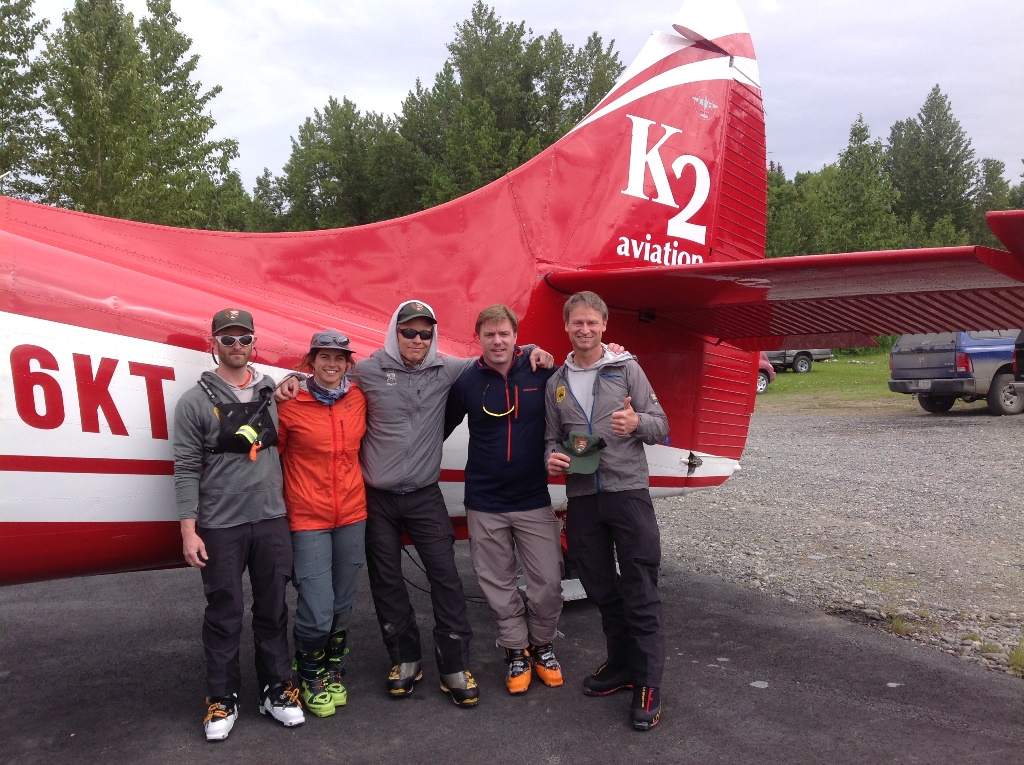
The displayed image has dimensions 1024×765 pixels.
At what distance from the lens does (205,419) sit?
3.09 metres

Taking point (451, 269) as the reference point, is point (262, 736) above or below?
below

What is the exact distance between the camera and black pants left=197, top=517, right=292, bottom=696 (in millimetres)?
3188

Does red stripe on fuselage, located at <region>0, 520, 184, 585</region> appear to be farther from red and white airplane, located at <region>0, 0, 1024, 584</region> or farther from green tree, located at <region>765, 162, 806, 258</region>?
green tree, located at <region>765, 162, 806, 258</region>

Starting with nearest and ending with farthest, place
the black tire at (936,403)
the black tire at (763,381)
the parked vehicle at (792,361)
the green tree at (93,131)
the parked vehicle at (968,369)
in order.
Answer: the green tree at (93,131) < the parked vehicle at (968,369) < the black tire at (936,403) < the black tire at (763,381) < the parked vehicle at (792,361)

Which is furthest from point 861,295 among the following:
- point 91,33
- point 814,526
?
point 91,33

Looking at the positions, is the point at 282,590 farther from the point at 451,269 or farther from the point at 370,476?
the point at 451,269

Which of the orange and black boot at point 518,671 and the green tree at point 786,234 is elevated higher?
the green tree at point 786,234

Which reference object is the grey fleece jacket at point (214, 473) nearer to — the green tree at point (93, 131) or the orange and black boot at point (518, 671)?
the orange and black boot at point (518, 671)

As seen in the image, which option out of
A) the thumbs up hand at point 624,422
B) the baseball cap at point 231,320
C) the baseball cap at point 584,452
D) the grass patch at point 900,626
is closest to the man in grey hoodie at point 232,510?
the baseball cap at point 231,320

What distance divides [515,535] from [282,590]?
42.5 inches

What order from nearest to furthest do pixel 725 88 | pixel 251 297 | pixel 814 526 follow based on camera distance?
1. pixel 251 297
2. pixel 725 88
3. pixel 814 526

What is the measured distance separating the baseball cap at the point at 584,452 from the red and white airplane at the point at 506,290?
75 cm

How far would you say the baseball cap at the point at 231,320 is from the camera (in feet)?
10.3

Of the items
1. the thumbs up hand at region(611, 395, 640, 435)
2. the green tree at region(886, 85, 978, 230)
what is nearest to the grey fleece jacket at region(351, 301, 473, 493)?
the thumbs up hand at region(611, 395, 640, 435)
